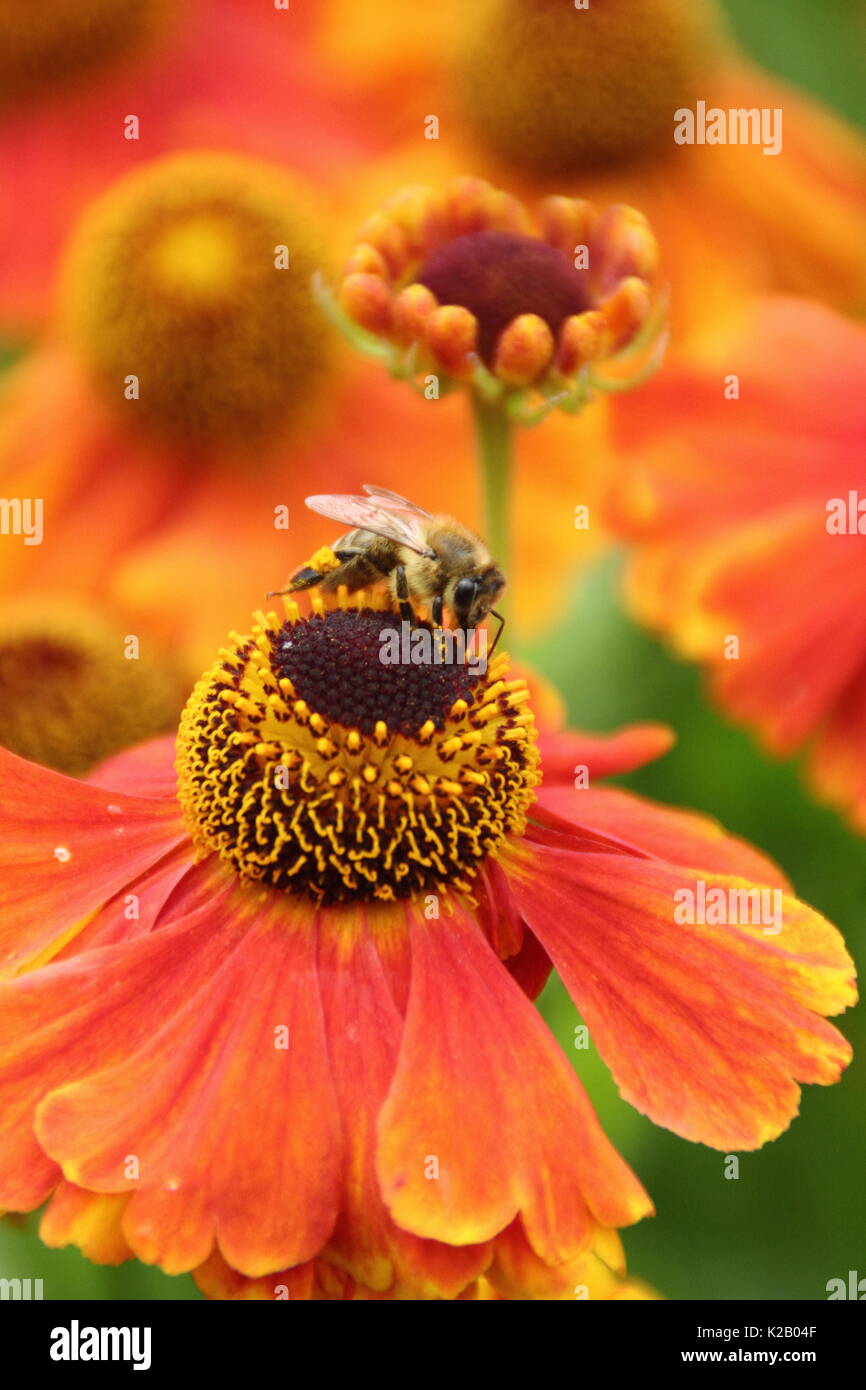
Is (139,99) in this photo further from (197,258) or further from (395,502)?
(395,502)

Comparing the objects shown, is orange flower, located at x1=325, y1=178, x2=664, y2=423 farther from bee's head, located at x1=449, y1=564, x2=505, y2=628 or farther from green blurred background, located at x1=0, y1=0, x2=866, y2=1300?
green blurred background, located at x1=0, y1=0, x2=866, y2=1300

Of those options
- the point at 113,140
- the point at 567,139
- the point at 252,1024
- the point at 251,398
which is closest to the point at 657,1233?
the point at 252,1024

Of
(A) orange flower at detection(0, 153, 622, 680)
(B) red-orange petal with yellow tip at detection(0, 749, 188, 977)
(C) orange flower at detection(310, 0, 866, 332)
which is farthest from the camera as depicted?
(C) orange flower at detection(310, 0, 866, 332)

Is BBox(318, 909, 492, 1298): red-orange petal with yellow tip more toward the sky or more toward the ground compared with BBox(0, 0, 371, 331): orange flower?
more toward the ground

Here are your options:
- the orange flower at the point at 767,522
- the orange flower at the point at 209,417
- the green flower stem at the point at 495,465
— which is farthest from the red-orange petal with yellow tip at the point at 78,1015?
the orange flower at the point at 209,417

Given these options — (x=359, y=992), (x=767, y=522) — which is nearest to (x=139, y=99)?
(x=767, y=522)

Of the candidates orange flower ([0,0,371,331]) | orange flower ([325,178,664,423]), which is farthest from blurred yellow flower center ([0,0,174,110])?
orange flower ([325,178,664,423])
